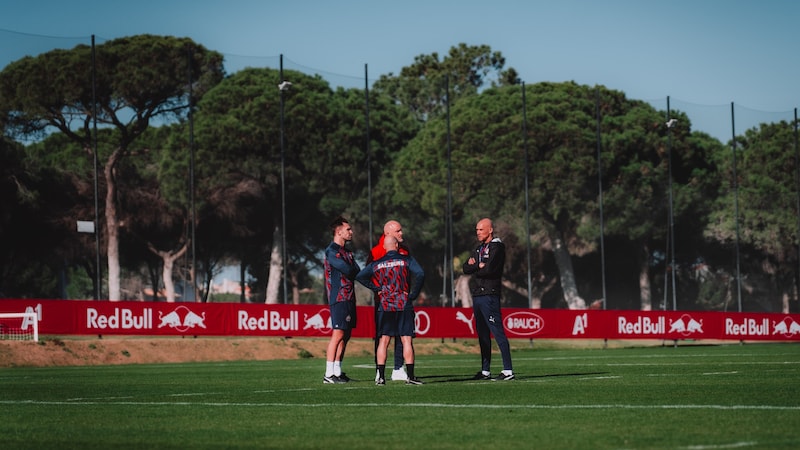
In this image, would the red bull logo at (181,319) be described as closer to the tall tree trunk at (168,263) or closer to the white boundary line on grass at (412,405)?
the white boundary line on grass at (412,405)

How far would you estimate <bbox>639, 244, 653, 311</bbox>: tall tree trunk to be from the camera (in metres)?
64.7

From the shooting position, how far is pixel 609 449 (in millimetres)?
7402

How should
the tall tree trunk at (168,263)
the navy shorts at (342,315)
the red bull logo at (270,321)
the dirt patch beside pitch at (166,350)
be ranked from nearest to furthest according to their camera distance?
the navy shorts at (342,315) → the dirt patch beside pitch at (166,350) → the red bull logo at (270,321) → the tall tree trunk at (168,263)

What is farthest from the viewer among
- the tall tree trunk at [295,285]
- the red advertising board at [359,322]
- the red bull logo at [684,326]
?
the tall tree trunk at [295,285]

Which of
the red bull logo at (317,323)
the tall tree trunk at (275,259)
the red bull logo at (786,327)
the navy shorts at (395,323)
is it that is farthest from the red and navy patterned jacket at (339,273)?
the tall tree trunk at (275,259)

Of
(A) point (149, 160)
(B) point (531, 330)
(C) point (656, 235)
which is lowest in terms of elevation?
(B) point (531, 330)

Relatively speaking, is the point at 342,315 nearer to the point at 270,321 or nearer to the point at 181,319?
the point at 181,319

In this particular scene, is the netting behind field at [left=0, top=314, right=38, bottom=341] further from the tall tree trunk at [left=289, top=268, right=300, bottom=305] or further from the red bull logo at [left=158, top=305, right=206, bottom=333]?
the tall tree trunk at [left=289, top=268, right=300, bottom=305]

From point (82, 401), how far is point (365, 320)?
71.8ft

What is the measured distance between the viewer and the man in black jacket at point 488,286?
1443 cm

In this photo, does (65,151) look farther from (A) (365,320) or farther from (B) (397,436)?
(B) (397,436)

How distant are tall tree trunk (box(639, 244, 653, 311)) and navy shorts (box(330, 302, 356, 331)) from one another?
50.8 metres

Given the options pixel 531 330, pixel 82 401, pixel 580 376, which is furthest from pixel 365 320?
pixel 82 401

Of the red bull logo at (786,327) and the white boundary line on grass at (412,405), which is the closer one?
the white boundary line on grass at (412,405)
